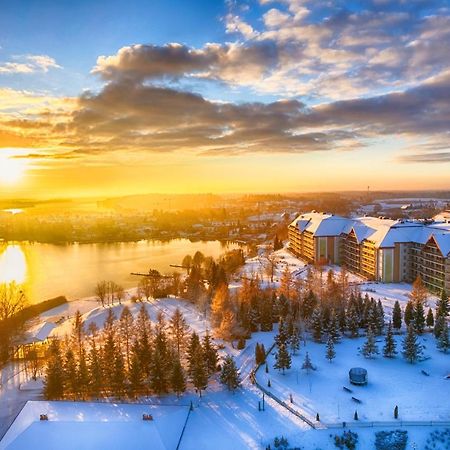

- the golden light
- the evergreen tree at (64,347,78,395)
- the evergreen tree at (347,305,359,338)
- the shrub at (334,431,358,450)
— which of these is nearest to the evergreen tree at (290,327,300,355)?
the evergreen tree at (347,305,359,338)

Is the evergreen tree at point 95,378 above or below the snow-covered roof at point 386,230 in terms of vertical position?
below

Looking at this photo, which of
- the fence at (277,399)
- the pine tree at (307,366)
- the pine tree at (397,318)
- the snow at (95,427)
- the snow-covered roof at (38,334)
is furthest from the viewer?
the pine tree at (397,318)

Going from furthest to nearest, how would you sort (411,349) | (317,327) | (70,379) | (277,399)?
(317,327) → (411,349) → (70,379) → (277,399)

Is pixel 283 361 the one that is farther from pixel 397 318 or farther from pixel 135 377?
pixel 397 318

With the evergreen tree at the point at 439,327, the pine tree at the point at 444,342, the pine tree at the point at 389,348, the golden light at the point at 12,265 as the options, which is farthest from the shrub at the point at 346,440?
the golden light at the point at 12,265

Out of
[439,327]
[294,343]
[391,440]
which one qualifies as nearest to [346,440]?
[391,440]

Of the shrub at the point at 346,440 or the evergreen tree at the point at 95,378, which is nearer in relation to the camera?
the shrub at the point at 346,440

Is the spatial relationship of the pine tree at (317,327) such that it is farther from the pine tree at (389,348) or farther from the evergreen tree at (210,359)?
the evergreen tree at (210,359)

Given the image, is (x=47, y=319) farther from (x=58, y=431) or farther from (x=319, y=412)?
(x=319, y=412)
